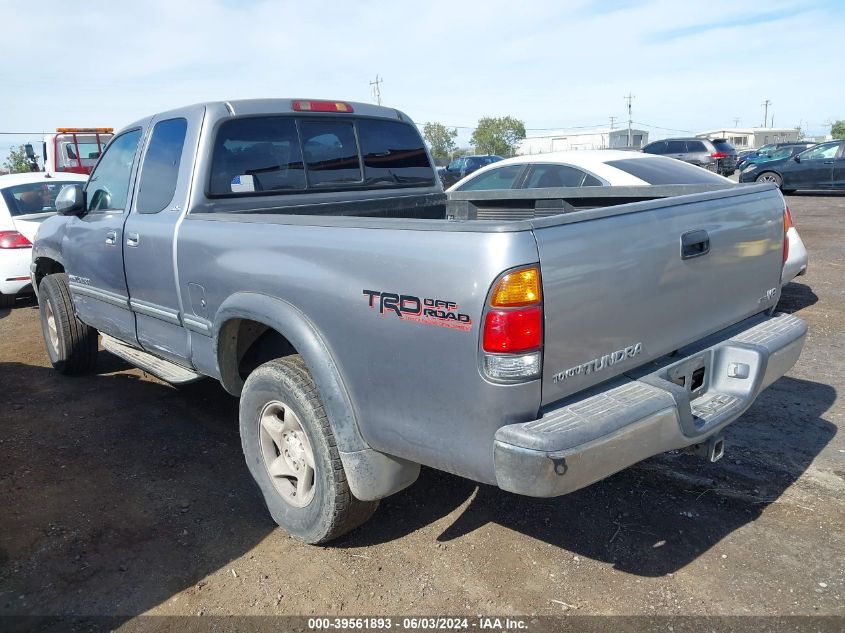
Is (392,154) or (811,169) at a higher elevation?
(392,154)

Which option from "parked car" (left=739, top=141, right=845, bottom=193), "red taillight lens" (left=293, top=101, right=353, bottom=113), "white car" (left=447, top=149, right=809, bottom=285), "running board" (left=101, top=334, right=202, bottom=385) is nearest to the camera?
"running board" (left=101, top=334, right=202, bottom=385)

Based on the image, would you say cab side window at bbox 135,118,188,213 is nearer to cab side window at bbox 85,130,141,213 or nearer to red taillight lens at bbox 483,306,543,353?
cab side window at bbox 85,130,141,213

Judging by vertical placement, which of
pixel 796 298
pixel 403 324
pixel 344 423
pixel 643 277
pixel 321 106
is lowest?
pixel 796 298

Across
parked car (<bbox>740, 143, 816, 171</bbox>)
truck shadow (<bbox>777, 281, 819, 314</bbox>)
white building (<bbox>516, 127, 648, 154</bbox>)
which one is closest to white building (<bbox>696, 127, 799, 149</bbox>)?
white building (<bbox>516, 127, 648, 154</bbox>)

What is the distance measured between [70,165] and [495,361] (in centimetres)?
1837

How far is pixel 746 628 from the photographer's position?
8.34 ft

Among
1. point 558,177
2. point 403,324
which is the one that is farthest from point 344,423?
point 558,177

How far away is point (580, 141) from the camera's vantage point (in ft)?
254

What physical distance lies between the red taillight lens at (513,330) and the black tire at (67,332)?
4395 mm

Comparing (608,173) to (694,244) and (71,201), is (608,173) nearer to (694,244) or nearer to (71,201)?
(694,244)

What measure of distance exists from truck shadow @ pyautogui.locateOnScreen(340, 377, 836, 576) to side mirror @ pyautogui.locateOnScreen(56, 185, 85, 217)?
9.95 feet

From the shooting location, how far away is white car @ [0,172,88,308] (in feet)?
25.9

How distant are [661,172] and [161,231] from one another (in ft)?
16.3

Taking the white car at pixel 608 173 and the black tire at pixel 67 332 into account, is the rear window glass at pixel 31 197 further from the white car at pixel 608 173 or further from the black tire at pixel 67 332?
the white car at pixel 608 173
